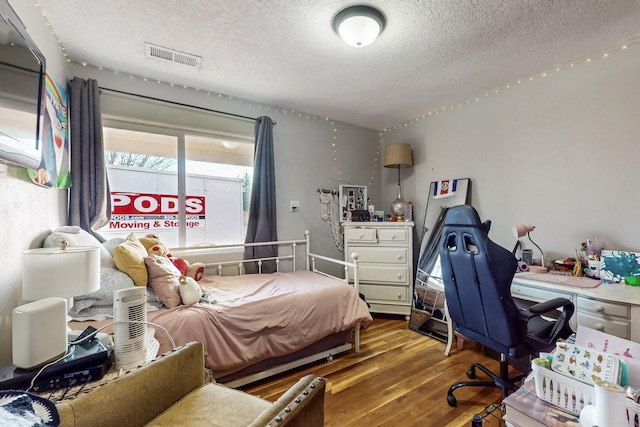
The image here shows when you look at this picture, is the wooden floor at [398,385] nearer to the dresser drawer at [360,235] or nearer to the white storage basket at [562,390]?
the white storage basket at [562,390]

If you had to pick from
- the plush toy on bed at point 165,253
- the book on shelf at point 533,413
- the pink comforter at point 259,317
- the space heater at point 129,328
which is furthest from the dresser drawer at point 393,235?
the space heater at point 129,328

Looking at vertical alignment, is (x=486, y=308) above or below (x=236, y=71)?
below

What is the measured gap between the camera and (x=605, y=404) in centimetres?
69

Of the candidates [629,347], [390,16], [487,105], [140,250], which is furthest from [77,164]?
[487,105]

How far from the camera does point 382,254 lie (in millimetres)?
3117

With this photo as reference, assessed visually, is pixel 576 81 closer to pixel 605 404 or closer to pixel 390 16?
pixel 390 16

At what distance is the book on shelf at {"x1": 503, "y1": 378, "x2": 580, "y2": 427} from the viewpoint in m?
0.79

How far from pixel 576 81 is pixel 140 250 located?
3505 millimetres

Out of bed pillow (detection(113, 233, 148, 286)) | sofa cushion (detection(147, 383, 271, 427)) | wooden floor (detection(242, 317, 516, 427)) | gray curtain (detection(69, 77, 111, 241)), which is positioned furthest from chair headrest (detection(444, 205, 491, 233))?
gray curtain (detection(69, 77, 111, 241))

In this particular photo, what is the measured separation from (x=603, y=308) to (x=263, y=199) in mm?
2588

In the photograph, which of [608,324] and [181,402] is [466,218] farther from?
[181,402]

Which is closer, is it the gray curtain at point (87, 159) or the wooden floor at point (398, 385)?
the wooden floor at point (398, 385)

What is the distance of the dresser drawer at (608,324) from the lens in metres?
1.46

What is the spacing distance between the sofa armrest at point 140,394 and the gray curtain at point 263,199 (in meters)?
1.67
